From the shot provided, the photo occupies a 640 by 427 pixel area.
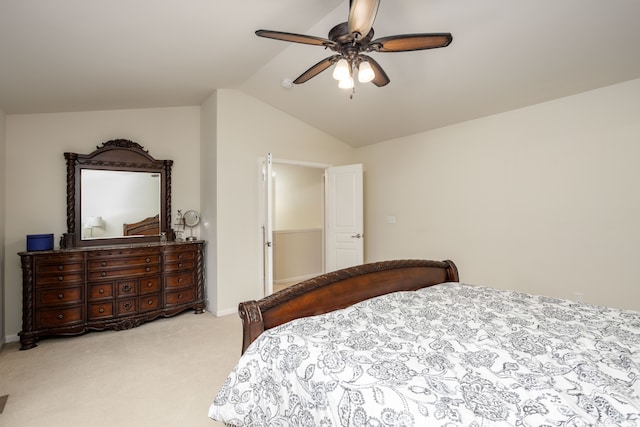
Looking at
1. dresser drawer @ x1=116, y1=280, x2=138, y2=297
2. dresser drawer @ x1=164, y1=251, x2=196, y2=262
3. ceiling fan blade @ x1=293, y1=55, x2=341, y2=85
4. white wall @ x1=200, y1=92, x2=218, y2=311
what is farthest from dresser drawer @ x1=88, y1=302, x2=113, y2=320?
ceiling fan blade @ x1=293, y1=55, x2=341, y2=85

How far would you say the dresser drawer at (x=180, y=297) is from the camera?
12.0 ft

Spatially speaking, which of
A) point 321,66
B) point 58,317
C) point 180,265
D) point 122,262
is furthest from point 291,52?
point 58,317

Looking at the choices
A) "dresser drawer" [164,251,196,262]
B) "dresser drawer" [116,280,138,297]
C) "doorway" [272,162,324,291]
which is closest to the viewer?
"dresser drawer" [116,280,138,297]

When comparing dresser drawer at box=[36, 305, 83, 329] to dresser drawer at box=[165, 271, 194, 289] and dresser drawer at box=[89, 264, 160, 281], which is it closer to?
dresser drawer at box=[89, 264, 160, 281]

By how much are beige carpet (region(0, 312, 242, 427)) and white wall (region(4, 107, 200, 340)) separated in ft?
2.83

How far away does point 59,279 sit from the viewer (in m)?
3.02

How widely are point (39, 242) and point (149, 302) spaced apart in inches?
47.3

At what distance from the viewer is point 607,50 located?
2.34 meters

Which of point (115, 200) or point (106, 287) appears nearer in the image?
point (106, 287)

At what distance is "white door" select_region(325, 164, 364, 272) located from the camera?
14.8 feet

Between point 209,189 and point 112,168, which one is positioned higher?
point 112,168

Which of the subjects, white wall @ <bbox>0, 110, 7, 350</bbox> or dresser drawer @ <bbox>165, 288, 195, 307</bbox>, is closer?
white wall @ <bbox>0, 110, 7, 350</bbox>

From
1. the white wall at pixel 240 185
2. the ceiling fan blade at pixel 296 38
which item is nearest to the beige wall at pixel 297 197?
the white wall at pixel 240 185

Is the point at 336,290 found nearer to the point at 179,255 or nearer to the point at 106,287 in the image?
the point at 179,255
